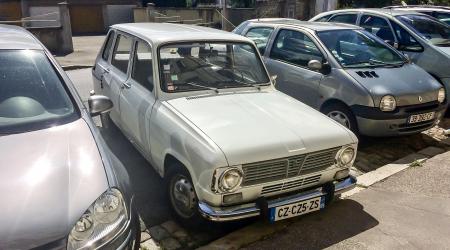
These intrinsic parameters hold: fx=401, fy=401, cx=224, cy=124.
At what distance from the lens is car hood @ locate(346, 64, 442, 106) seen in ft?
17.2

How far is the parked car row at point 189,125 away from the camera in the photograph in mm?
2373

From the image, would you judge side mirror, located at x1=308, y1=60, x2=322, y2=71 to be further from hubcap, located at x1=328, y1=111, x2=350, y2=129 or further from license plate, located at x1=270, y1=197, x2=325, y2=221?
license plate, located at x1=270, y1=197, x2=325, y2=221

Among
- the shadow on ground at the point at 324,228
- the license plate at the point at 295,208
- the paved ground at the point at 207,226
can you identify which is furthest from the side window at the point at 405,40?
the license plate at the point at 295,208

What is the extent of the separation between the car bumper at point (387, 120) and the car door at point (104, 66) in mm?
3380

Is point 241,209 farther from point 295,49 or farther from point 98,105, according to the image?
point 295,49

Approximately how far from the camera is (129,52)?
4832 millimetres

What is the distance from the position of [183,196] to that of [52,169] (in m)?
1.32

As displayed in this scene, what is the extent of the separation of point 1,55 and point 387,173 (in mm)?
4324

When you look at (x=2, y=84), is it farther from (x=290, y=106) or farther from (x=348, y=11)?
(x=348, y=11)

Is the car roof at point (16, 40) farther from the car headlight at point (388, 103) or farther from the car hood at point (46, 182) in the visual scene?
the car headlight at point (388, 103)

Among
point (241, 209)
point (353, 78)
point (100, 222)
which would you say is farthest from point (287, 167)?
point (353, 78)

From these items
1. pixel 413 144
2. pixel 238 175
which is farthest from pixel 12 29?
pixel 413 144

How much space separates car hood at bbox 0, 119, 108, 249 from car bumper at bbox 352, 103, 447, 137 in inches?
145

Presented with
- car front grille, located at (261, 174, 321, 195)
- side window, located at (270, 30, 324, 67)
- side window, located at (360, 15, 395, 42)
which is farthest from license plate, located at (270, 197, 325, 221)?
side window, located at (360, 15, 395, 42)
